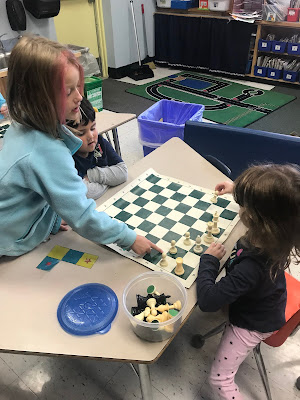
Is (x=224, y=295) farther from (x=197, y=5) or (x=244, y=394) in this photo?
(x=197, y=5)

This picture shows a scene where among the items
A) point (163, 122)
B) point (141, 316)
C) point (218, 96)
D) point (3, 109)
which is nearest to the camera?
point (141, 316)

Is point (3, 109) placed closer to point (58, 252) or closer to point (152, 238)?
point (58, 252)

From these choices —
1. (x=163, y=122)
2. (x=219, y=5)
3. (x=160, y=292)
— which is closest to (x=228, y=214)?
(x=160, y=292)

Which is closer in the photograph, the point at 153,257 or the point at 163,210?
the point at 153,257

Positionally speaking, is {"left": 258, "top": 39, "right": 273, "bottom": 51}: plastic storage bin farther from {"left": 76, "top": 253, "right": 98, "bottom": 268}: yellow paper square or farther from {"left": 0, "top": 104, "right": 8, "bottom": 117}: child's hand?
{"left": 76, "top": 253, "right": 98, "bottom": 268}: yellow paper square

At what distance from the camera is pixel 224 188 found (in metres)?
1.24

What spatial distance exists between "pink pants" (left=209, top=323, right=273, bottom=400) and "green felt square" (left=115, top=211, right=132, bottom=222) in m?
0.50

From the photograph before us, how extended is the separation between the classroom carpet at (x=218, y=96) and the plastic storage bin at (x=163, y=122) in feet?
2.43

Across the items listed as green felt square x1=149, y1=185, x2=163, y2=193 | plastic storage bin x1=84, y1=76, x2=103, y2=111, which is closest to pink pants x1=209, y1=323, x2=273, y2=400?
green felt square x1=149, y1=185, x2=163, y2=193

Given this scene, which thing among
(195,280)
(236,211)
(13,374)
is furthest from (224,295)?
(13,374)

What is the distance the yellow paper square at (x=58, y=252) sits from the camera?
0.99m

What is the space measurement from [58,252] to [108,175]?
41 centimetres

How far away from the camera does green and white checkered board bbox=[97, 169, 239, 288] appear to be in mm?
969

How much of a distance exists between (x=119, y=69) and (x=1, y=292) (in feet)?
14.4
